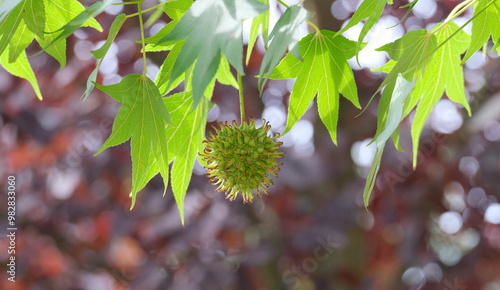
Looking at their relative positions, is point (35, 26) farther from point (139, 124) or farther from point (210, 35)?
point (210, 35)

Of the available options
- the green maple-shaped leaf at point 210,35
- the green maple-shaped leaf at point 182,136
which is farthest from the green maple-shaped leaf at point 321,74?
the green maple-shaped leaf at point 210,35

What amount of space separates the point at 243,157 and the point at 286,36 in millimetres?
345

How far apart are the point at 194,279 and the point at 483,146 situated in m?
1.05

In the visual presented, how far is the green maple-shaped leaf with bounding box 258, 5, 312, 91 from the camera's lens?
49cm

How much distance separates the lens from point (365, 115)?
2.01 m

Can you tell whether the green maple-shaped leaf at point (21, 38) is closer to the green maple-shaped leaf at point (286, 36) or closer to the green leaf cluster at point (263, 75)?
the green leaf cluster at point (263, 75)

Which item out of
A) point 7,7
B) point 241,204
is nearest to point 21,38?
point 7,7

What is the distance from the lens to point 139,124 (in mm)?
663

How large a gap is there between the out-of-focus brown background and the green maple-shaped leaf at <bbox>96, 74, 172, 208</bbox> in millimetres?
1040

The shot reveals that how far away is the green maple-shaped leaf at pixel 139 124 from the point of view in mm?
639

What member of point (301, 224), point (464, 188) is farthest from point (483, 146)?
point (301, 224)

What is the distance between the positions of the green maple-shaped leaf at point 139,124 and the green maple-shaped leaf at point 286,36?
0.61 feet

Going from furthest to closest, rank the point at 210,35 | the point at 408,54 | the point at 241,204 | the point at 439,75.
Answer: the point at 241,204
the point at 439,75
the point at 408,54
the point at 210,35

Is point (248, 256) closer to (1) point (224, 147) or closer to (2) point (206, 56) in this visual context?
(1) point (224, 147)
